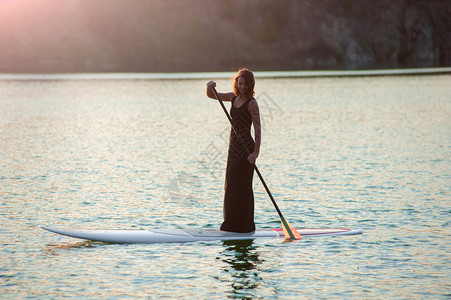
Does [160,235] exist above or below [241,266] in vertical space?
above

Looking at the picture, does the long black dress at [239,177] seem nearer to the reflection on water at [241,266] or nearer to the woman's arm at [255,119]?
the woman's arm at [255,119]

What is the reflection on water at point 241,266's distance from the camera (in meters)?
10.1

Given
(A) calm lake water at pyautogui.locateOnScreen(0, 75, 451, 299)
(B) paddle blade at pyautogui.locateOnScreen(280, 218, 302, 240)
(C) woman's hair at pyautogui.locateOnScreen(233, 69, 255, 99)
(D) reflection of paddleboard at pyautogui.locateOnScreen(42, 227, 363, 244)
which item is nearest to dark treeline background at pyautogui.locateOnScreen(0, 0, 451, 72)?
(A) calm lake water at pyautogui.locateOnScreen(0, 75, 451, 299)

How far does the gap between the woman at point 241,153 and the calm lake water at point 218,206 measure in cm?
60

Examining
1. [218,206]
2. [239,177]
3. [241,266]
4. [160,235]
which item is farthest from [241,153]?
[218,206]

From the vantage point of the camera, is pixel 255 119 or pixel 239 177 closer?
pixel 255 119

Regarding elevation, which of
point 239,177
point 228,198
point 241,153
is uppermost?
point 241,153

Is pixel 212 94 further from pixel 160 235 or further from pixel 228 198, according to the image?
pixel 160 235

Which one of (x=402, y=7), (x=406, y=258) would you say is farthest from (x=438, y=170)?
(x=402, y=7)

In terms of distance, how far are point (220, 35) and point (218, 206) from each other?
144 meters

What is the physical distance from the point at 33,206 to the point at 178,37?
140423 mm

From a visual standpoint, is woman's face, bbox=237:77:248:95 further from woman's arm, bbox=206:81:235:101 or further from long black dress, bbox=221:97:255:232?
woman's arm, bbox=206:81:235:101

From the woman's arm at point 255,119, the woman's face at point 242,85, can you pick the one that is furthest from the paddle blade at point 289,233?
the woman's face at point 242,85

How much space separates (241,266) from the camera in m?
11.2
